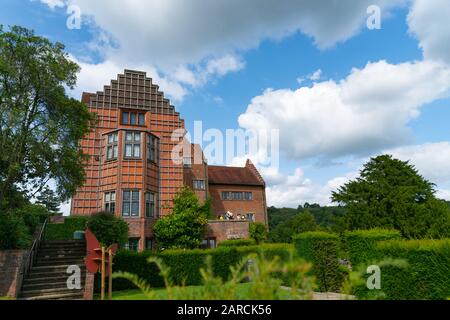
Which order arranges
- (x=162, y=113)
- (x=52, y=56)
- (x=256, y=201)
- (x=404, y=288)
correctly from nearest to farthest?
(x=404, y=288)
(x=52, y=56)
(x=162, y=113)
(x=256, y=201)

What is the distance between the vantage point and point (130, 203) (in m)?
24.4

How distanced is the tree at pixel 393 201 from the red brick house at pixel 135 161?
11.0 metres

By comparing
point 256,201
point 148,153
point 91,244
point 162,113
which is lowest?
point 91,244

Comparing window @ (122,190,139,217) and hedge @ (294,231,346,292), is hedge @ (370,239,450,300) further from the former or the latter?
window @ (122,190,139,217)

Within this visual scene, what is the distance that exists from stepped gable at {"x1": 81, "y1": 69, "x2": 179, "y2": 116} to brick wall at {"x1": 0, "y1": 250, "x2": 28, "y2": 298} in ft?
54.5

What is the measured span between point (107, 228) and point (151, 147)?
10.5 meters

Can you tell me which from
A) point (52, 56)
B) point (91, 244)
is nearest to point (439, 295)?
point (91, 244)

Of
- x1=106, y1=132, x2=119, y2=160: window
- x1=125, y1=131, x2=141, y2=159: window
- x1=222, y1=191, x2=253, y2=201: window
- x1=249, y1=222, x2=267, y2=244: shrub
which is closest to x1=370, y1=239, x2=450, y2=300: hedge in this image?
x1=125, y1=131, x2=141, y2=159: window

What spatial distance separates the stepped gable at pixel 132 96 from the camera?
88.8ft

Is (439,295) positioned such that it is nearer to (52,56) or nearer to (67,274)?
(67,274)

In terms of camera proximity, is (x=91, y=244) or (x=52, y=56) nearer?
(x=91, y=244)

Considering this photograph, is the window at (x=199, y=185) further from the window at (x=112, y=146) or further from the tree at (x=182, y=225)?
the window at (x=112, y=146)
